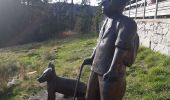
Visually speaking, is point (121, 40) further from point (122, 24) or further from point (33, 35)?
point (33, 35)

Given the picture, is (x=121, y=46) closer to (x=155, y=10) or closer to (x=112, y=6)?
(x=112, y=6)

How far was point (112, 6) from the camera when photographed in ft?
13.6

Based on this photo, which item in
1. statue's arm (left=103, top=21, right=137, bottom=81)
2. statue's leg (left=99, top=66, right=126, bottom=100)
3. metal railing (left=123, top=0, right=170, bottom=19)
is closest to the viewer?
statue's arm (left=103, top=21, right=137, bottom=81)

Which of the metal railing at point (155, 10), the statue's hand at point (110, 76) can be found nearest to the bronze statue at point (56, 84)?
the statue's hand at point (110, 76)

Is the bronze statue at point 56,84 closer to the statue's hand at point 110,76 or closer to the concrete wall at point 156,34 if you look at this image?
the statue's hand at point 110,76

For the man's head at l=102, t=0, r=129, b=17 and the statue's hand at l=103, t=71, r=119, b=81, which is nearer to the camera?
the statue's hand at l=103, t=71, r=119, b=81

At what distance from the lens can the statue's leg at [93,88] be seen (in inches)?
171

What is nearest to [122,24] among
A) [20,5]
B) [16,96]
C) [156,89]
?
[156,89]

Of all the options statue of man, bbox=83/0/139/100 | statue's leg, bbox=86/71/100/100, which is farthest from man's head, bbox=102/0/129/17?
statue's leg, bbox=86/71/100/100

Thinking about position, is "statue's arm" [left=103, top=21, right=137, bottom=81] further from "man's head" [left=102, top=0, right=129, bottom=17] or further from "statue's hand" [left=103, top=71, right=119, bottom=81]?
"man's head" [left=102, top=0, right=129, bottom=17]

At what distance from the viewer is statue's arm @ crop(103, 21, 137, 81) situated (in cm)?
392

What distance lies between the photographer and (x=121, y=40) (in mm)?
3920

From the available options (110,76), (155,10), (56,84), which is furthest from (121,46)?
(155,10)

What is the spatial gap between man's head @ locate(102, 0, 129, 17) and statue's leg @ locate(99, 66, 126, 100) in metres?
0.65
